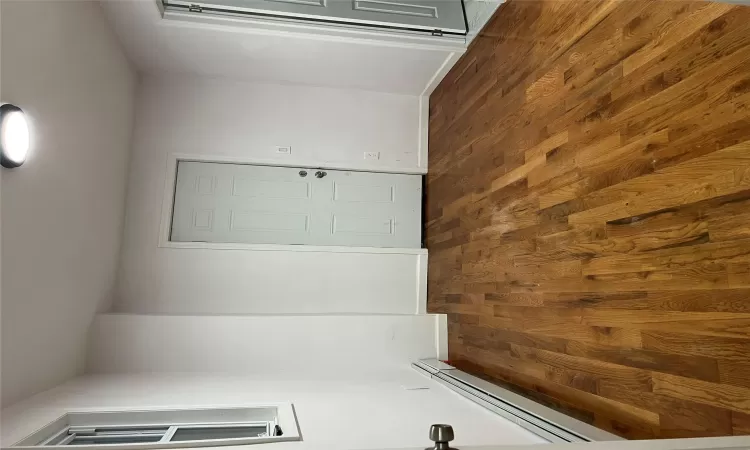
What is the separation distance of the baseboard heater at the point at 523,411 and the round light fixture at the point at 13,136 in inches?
78.9

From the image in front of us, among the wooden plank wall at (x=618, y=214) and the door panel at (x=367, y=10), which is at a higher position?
the door panel at (x=367, y=10)

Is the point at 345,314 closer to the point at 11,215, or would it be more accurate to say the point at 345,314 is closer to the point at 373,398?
the point at 373,398

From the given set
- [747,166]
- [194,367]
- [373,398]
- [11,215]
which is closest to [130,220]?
[194,367]

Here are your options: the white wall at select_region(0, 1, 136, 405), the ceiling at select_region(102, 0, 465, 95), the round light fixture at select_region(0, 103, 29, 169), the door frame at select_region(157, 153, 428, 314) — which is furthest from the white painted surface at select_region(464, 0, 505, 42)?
the round light fixture at select_region(0, 103, 29, 169)

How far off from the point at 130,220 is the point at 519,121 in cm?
250

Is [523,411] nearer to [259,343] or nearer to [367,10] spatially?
[259,343]

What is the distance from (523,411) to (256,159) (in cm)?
244

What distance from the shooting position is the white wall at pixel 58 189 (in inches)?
74.3

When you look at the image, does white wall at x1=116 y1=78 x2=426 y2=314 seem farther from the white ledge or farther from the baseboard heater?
the baseboard heater

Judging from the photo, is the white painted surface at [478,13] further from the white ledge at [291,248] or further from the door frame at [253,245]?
the white ledge at [291,248]

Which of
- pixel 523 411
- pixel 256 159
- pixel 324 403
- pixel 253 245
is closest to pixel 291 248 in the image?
pixel 253 245

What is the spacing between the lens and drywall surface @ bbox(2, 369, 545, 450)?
163 cm

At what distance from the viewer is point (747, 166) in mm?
1203

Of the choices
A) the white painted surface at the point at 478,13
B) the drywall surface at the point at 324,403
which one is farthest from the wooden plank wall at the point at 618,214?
the drywall surface at the point at 324,403
